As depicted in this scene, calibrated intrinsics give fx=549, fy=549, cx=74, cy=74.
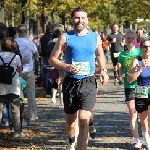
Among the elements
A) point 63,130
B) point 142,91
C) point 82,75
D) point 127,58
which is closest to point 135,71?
point 142,91

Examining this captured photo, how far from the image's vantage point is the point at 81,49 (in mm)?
6969

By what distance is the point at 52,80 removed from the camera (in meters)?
14.3

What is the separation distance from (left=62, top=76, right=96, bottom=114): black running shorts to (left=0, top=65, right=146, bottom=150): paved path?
52.9 inches

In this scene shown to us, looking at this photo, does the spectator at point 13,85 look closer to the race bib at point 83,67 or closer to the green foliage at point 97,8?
the race bib at point 83,67

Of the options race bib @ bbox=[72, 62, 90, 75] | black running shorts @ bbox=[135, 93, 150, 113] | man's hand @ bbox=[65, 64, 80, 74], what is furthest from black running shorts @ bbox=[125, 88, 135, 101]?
man's hand @ bbox=[65, 64, 80, 74]

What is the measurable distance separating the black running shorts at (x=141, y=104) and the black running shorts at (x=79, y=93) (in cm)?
95

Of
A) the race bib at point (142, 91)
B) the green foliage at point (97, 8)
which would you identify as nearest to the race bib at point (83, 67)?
the race bib at point (142, 91)

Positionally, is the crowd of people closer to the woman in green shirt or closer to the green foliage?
the woman in green shirt

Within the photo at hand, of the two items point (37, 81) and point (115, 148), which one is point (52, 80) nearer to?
point (37, 81)

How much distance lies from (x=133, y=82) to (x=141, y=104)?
0.63 meters

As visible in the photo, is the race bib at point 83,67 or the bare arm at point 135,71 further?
the bare arm at point 135,71

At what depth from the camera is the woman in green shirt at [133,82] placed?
8.32m

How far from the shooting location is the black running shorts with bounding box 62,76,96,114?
698cm

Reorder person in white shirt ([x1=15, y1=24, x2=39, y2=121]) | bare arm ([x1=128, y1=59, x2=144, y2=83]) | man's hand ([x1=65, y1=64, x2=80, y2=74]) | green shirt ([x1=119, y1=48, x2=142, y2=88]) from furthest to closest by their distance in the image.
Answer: person in white shirt ([x1=15, y1=24, x2=39, y2=121]) < green shirt ([x1=119, y1=48, x2=142, y2=88]) < bare arm ([x1=128, y1=59, x2=144, y2=83]) < man's hand ([x1=65, y1=64, x2=80, y2=74])
